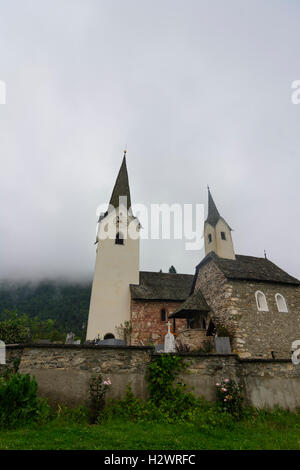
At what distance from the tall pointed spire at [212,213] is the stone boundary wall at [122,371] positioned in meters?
15.6

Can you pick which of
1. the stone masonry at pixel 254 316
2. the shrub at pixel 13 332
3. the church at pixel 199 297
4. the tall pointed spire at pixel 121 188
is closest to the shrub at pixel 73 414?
the church at pixel 199 297

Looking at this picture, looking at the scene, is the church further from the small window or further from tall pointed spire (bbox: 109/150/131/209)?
tall pointed spire (bbox: 109/150/131/209)

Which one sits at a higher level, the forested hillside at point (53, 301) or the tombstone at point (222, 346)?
the forested hillside at point (53, 301)

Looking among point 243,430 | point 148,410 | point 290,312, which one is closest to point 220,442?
point 243,430

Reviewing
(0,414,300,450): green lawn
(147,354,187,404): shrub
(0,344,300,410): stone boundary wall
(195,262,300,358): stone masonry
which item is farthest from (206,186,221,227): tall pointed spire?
(0,414,300,450): green lawn

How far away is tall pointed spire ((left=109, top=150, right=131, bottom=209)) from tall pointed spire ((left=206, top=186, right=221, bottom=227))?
9.25m

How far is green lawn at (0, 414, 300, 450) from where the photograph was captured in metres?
4.94

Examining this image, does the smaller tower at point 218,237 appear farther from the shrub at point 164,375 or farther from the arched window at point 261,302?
the shrub at point 164,375

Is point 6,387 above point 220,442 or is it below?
above

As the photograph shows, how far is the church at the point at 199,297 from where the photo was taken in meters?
14.5

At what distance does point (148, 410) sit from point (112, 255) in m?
17.6

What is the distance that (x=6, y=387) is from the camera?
612cm

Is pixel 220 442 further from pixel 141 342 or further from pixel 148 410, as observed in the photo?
pixel 141 342

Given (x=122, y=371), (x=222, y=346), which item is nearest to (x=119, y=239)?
(x=222, y=346)
